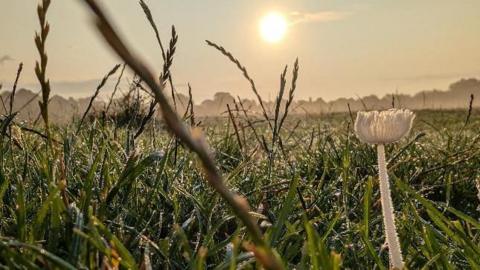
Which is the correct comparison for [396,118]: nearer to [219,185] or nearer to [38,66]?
[38,66]

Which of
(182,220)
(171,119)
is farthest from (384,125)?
(182,220)

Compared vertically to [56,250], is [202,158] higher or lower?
higher

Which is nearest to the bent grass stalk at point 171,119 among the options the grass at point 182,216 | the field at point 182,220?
the grass at point 182,216

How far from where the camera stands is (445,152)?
4.43 metres

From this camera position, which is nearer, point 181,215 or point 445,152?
point 181,215

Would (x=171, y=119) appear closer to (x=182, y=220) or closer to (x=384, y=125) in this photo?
(x=384, y=125)

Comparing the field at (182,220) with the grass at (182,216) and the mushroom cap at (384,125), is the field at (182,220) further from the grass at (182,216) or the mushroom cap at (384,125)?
the mushroom cap at (384,125)

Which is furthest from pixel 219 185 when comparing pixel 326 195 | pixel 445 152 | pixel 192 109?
pixel 445 152

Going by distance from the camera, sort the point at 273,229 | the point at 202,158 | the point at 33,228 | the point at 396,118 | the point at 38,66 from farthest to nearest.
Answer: the point at 273,229
the point at 33,228
the point at 396,118
the point at 38,66
the point at 202,158

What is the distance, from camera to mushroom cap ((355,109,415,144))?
4.45ft

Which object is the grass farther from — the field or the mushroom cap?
the mushroom cap

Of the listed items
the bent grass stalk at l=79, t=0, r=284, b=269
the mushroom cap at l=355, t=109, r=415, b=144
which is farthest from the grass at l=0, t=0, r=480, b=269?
the mushroom cap at l=355, t=109, r=415, b=144

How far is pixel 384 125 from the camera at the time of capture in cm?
137

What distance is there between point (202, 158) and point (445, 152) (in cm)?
412
